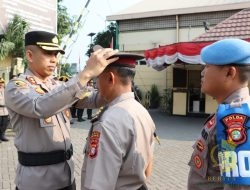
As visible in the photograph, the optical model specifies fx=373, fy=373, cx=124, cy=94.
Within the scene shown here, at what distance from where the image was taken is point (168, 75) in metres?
18.4

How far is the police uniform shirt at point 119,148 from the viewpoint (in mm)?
1785

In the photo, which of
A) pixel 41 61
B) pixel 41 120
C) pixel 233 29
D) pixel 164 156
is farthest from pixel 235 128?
pixel 233 29

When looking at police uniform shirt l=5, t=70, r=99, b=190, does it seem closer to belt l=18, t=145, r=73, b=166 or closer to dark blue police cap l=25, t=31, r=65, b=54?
belt l=18, t=145, r=73, b=166

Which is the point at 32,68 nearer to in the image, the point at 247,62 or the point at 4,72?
the point at 247,62

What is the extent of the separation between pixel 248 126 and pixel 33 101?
3.81 ft

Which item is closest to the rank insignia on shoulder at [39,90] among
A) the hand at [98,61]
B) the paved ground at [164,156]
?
the hand at [98,61]

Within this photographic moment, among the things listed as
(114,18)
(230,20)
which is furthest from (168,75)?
(230,20)

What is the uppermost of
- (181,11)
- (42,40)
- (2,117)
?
(181,11)

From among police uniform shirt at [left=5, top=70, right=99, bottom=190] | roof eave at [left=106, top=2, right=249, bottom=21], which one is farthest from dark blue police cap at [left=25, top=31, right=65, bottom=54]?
roof eave at [left=106, top=2, right=249, bottom=21]

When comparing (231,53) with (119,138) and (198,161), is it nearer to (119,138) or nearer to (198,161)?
(198,161)

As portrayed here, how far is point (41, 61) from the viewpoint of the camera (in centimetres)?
245

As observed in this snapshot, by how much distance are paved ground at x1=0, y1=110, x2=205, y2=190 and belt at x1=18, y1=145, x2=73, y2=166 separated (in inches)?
110

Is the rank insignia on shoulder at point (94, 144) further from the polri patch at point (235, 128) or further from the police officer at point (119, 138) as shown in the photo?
the polri patch at point (235, 128)

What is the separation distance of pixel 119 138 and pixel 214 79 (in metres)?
0.53
